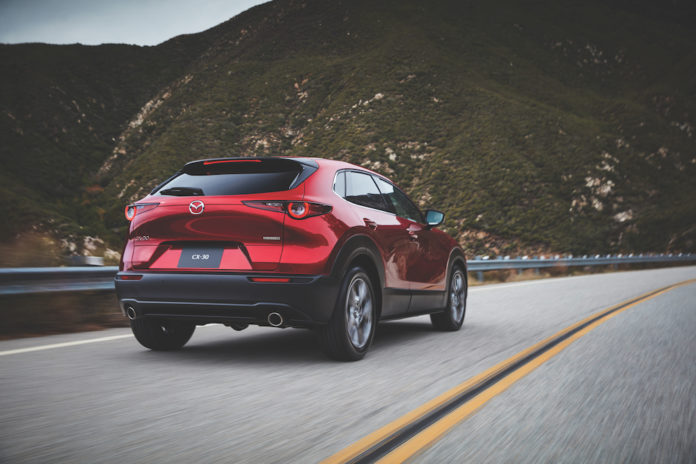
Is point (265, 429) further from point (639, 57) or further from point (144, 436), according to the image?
point (639, 57)

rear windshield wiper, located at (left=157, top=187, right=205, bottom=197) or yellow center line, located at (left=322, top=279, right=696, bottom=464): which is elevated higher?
rear windshield wiper, located at (left=157, top=187, right=205, bottom=197)

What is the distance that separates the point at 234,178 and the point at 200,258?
72cm

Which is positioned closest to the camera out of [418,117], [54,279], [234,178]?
[234,178]

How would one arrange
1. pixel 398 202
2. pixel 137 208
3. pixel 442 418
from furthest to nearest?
pixel 398 202 → pixel 137 208 → pixel 442 418

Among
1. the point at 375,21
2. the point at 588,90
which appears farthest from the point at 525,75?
the point at 375,21

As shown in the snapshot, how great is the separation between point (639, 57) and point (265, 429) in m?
84.0

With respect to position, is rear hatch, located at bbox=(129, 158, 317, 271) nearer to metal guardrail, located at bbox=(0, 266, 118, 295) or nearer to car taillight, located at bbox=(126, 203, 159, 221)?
car taillight, located at bbox=(126, 203, 159, 221)

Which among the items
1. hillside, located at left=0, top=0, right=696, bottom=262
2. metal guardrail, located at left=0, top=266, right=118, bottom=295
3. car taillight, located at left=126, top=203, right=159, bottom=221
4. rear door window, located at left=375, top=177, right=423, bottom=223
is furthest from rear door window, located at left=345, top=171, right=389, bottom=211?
hillside, located at left=0, top=0, right=696, bottom=262

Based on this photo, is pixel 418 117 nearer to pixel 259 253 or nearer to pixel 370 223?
pixel 370 223

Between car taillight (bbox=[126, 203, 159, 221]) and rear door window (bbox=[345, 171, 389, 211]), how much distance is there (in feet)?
5.36

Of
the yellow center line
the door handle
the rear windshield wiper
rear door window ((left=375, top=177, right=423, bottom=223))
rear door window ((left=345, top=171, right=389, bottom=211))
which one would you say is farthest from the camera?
rear door window ((left=375, top=177, right=423, bottom=223))

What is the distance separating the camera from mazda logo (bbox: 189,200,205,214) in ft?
17.5

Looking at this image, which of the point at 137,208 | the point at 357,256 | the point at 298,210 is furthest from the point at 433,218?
the point at 137,208

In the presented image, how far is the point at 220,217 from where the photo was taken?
528cm
